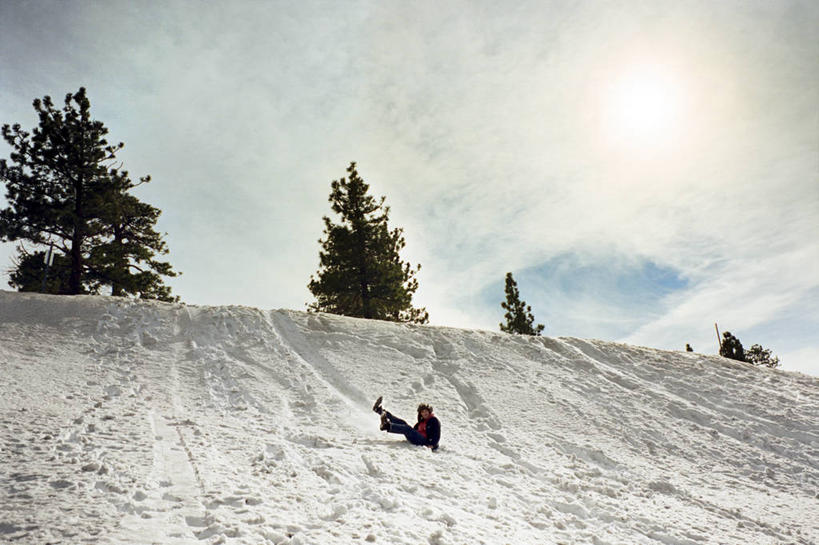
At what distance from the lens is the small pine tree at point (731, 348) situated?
1363 inches

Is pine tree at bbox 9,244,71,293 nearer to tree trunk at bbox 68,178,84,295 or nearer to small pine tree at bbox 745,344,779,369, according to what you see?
tree trunk at bbox 68,178,84,295

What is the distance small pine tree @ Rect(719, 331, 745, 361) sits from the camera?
3462 cm

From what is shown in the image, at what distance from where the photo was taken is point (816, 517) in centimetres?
780

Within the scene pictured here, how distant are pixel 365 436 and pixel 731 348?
3720 cm

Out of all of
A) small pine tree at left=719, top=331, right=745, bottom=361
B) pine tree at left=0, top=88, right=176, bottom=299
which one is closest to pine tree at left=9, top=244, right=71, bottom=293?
pine tree at left=0, top=88, right=176, bottom=299

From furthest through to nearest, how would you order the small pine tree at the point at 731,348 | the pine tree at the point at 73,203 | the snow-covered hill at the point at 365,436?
the small pine tree at the point at 731,348
the pine tree at the point at 73,203
the snow-covered hill at the point at 365,436

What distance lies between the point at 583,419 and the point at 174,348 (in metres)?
11.5

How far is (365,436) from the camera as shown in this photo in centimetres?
884

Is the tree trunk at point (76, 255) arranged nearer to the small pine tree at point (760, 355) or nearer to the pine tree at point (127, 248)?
the pine tree at point (127, 248)

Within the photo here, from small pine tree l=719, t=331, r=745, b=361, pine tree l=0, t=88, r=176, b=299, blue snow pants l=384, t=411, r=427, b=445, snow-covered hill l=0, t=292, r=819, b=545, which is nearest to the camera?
snow-covered hill l=0, t=292, r=819, b=545

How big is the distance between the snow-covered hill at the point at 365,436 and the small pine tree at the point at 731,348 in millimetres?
19925

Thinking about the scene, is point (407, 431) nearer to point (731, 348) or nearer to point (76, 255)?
point (76, 255)

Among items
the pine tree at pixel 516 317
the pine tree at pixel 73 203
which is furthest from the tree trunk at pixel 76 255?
the pine tree at pixel 516 317

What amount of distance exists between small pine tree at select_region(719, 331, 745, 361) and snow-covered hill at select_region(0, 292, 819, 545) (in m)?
19.9
